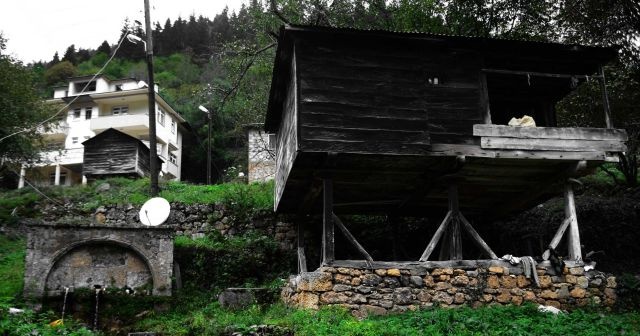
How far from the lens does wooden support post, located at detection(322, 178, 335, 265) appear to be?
40.5 ft

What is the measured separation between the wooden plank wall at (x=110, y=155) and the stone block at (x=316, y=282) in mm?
19069

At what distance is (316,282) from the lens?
11883mm

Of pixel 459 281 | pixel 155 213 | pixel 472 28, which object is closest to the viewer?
pixel 459 281

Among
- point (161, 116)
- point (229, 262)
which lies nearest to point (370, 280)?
point (229, 262)

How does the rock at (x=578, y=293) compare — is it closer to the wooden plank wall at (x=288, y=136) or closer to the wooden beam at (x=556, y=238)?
the wooden beam at (x=556, y=238)

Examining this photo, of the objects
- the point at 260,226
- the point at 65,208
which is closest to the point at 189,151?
the point at 65,208

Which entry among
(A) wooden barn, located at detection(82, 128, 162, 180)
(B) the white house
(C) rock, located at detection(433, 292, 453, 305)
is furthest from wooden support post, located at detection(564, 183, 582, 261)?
(B) the white house

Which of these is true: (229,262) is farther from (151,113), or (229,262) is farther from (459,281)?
(151,113)

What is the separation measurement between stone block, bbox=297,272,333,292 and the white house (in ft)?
85.2

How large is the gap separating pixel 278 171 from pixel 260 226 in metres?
2.55

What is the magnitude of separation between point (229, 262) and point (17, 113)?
11.5m

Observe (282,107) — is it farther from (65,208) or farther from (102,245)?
(65,208)

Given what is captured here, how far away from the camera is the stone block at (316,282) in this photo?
11.8 m

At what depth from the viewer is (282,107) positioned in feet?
52.0
